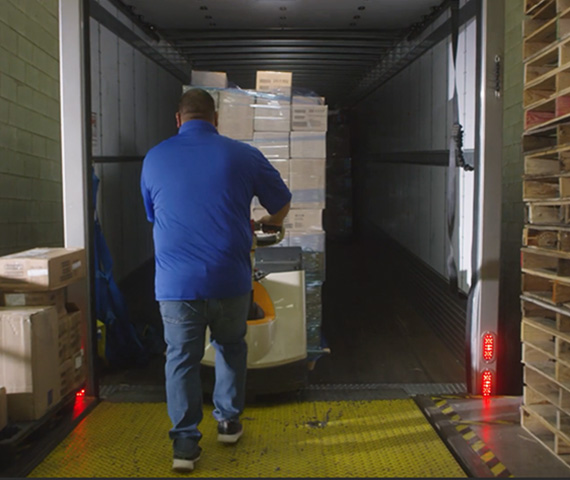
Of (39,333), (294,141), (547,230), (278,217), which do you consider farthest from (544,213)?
(39,333)

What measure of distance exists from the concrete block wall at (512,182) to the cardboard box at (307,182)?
6.56 ft

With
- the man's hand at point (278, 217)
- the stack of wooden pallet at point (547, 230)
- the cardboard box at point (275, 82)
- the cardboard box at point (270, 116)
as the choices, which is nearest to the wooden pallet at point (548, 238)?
the stack of wooden pallet at point (547, 230)

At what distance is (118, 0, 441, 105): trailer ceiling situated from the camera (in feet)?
17.1

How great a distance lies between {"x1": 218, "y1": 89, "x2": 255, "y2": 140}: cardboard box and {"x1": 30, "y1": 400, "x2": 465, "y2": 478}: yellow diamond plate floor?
222cm

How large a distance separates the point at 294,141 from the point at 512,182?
2.33 metres

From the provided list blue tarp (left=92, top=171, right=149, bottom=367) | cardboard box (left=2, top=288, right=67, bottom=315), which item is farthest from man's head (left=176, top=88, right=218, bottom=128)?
blue tarp (left=92, top=171, right=149, bottom=367)

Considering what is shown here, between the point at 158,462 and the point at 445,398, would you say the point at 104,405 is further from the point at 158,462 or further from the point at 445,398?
the point at 445,398

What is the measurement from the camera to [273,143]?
16.3 feet

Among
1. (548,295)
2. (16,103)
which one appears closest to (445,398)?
(548,295)

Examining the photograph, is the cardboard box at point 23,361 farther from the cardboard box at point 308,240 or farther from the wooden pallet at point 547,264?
the wooden pallet at point 547,264

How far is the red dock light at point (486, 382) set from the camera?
13.3ft

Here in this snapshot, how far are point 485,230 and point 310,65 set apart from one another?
4.25 m

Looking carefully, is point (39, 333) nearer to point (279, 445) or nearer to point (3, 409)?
point (3, 409)

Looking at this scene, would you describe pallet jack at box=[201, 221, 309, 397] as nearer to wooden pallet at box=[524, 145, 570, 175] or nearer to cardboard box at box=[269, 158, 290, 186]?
cardboard box at box=[269, 158, 290, 186]
